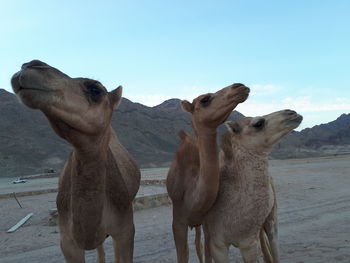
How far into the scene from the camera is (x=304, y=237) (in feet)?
28.1

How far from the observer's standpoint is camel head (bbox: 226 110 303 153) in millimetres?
5129

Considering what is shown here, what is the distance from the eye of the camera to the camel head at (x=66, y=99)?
119 inches

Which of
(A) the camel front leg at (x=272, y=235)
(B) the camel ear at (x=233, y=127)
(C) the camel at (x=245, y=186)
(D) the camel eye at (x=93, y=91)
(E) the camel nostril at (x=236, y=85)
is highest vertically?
(E) the camel nostril at (x=236, y=85)

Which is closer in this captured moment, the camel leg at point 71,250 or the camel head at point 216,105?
the camel leg at point 71,250

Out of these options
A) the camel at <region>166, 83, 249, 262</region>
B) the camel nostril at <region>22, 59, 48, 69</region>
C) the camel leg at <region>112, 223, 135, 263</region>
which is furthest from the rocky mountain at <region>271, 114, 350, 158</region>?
the camel nostril at <region>22, 59, 48, 69</region>

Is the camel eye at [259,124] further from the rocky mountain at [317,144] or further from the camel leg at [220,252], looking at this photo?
the rocky mountain at [317,144]

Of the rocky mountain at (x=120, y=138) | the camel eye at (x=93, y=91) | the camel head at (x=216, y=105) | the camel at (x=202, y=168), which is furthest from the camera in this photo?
the rocky mountain at (x=120, y=138)

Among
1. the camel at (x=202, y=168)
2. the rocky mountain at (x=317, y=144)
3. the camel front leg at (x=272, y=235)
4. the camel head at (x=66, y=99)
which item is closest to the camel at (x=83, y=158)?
the camel head at (x=66, y=99)

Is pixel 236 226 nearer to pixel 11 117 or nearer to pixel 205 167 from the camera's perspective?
pixel 205 167

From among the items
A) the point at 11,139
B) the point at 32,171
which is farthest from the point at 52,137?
the point at 32,171

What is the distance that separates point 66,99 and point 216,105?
6.66 ft

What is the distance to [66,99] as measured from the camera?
3252 millimetres

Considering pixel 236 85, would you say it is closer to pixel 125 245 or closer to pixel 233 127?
pixel 233 127

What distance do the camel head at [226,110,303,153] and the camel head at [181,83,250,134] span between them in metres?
0.49
